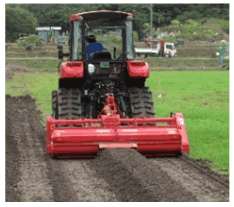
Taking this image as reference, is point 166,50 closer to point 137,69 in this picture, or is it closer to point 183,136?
point 137,69

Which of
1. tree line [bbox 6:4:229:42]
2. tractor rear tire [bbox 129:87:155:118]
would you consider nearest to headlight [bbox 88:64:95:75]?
tractor rear tire [bbox 129:87:155:118]

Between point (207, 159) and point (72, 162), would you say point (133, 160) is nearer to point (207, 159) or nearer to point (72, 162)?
point (72, 162)

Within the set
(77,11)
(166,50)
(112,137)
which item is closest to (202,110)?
(112,137)

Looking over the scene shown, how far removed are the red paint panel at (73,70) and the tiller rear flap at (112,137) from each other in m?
1.17

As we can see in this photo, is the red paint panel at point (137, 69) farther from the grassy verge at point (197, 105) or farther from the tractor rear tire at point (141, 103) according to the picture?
the grassy verge at point (197, 105)

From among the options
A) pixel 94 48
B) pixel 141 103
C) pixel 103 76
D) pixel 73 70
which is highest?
pixel 94 48

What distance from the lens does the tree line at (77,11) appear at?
40469mm

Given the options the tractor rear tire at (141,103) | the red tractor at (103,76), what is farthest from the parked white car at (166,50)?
the tractor rear tire at (141,103)

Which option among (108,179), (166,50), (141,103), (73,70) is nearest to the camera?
(108,179)

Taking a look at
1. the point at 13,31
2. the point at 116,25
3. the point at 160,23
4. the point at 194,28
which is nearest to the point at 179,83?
the point at 116,25

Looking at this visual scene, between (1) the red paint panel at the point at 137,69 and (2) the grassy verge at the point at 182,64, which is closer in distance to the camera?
(1) the red paint panel at the point at 137,69

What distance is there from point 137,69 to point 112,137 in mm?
1816

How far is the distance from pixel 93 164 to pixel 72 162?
1.29 ft

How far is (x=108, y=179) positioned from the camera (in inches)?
281
